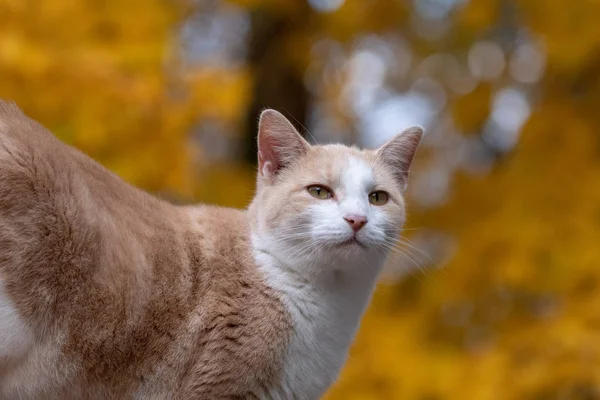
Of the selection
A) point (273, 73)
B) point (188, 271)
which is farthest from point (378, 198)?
point (273, 73)

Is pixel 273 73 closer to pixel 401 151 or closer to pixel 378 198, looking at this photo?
pixel 401 151

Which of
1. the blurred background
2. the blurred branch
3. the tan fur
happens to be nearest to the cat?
the tan fur

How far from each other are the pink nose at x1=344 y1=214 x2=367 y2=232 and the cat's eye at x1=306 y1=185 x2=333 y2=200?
0.18 metres

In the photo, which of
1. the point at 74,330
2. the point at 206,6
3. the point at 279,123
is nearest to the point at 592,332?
the point at 279,123

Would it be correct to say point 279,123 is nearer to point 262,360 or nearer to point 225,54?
point 262,360

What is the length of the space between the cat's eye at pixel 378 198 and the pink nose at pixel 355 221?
224 millimetres

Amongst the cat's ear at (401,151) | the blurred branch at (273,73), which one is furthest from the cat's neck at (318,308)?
the blurred branch at (273,73)

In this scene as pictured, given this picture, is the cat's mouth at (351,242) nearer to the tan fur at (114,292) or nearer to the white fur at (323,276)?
the white fur at (323,276)

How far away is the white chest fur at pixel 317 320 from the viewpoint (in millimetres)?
2475

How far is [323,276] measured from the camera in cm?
260

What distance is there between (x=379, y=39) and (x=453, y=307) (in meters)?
1.97

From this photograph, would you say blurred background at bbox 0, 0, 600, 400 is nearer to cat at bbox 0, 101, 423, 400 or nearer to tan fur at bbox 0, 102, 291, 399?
cat at bbox 0, 101, 423, 400

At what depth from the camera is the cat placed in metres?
2.11

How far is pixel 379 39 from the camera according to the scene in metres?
5.25
